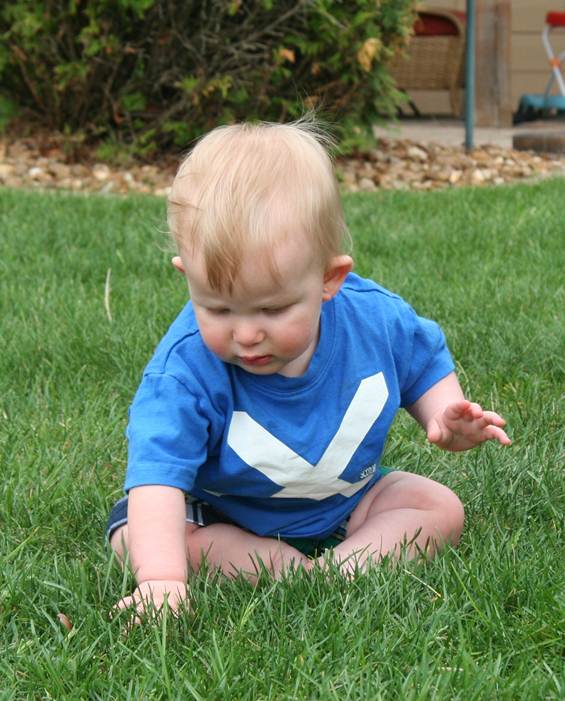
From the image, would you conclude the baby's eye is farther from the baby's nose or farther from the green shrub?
the green shrub

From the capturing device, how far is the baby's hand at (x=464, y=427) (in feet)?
6.65

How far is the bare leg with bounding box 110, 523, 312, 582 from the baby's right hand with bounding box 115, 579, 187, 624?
0.70ft

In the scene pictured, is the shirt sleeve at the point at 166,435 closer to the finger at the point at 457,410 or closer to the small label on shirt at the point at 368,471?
the small label on shirt at the point at 368,471

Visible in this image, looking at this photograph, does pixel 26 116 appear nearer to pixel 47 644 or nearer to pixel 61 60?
pixel 61 60

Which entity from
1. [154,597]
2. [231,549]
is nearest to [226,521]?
[231,549]

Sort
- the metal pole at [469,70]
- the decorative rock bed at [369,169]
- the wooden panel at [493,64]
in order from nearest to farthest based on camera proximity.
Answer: the decorative rock bed at [369,169] < the metal pole at [469,70] < the wooden panel at [493,64]

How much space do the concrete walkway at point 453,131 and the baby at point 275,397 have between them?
6.63 m

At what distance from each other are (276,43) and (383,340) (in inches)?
201

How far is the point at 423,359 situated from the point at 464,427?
260 mm

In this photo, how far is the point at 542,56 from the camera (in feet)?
42.4

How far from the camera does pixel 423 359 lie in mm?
2309

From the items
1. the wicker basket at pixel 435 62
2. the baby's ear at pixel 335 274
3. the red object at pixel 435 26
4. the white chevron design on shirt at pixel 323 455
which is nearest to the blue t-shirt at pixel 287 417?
the white chevron design on shirt at pixel 323 455

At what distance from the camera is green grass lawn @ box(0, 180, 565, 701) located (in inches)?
66.6

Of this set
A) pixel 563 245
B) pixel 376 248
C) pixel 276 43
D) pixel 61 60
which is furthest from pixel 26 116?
pixel 563 245
